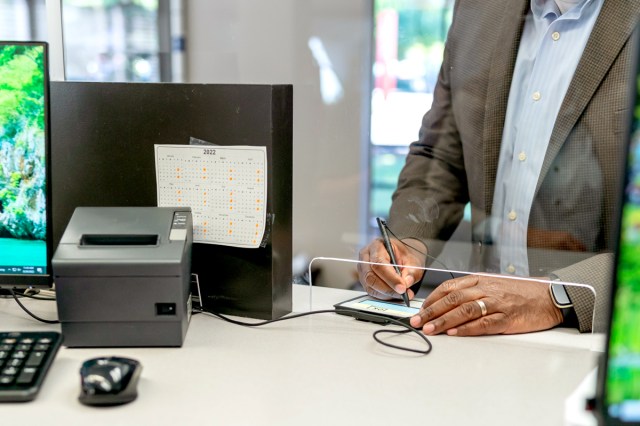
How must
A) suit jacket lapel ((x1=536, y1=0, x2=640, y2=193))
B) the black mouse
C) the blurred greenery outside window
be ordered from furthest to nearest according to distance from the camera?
the blurred greenery outside window → suit jacket lapel ((x1=536, y1=0, x2=640, y2=193)) → the black mouse

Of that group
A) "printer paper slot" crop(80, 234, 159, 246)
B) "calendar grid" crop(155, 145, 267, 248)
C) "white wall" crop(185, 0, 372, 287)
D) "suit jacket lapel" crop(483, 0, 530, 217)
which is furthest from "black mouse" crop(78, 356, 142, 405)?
"white wall" crop(185, 0, 372, 287)

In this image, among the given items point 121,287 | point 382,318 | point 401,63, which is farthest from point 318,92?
point 121,287

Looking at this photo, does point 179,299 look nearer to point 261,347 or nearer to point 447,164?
point 261,347

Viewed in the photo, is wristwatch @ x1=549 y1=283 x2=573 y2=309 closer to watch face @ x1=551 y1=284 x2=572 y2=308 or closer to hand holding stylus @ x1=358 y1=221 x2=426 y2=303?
watch face @ x1=551 y1=284 x2=572 y2=308

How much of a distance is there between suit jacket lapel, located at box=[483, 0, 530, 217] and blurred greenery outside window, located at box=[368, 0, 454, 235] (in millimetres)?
1607

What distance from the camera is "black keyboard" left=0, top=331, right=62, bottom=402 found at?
853mm

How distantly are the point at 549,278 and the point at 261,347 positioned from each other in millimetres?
531

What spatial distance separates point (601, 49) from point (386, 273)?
71 centimetres

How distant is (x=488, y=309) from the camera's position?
111 cm

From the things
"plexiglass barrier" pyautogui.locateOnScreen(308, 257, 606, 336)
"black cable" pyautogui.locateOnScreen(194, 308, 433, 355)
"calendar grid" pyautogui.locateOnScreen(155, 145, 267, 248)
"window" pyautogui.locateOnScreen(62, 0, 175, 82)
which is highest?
"window" pyautogui.locateOnScreen(62, 0, 175, 82)

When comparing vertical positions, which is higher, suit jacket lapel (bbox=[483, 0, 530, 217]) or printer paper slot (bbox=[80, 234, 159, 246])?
suit jacket lapel (bbox=[483, 0, 530, 217])

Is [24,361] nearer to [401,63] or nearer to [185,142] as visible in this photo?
[185,142]

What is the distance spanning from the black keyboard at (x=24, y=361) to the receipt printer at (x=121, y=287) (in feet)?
0.21

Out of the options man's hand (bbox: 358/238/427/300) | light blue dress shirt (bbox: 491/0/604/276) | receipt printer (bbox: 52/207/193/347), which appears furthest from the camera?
light blue dress shirt (bbox: 491/0/604/276)
